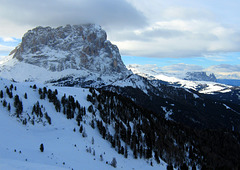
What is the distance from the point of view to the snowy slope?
44.3 metres

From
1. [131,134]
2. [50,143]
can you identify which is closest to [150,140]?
[131,134]

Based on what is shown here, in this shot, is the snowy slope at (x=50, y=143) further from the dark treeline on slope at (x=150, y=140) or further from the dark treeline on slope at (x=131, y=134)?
the dark treeline on slope at (x=150, y=140)

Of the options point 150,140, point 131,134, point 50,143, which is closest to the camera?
point 50,143

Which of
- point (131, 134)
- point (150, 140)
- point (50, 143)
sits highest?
point (50, 143)

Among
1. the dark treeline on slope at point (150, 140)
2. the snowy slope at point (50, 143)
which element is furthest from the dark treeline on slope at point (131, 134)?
the snowy slope at point (50, 143)

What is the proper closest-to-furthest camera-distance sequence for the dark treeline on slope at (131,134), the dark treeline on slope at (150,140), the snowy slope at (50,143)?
the snowy slope at (50,143), the dark treeline on slope at (131,134), the dark treeline on slope at (150,140)

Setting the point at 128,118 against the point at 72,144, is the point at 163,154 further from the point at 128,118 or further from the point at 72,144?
the point at 72,144

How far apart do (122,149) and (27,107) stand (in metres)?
43.3

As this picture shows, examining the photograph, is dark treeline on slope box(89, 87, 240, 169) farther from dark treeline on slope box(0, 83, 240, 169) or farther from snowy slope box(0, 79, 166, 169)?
snowy slope box(0, 79, 166, 169)

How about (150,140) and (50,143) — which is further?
(150,140)

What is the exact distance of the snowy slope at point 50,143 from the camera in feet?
145

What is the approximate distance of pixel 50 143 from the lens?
6134 centimetres

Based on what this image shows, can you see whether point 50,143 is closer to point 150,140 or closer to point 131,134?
point 131,134

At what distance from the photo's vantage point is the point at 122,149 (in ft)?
263
